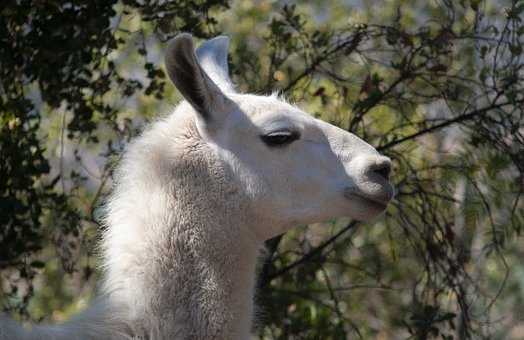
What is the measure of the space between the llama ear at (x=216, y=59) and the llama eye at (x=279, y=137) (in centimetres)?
66

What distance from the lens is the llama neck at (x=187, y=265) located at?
4.32 metres

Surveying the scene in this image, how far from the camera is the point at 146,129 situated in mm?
4980

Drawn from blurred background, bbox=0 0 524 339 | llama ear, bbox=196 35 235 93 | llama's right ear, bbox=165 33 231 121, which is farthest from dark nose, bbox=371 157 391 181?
blurred background, bbox=0 0 524 339

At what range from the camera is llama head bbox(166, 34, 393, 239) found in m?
4.66

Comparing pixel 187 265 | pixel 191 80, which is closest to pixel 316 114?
pixel 191 80

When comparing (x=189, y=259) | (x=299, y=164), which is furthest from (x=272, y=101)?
(x=189, y=259)

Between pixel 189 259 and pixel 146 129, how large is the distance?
79cm

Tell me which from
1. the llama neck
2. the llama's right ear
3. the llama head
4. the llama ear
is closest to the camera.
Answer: the llama neck

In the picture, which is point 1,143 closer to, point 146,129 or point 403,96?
point 146,129

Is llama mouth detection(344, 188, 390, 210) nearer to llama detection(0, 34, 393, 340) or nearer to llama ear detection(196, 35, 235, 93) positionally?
llama detection(0, 34, 393, 340)

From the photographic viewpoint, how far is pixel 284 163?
4719 millimetres

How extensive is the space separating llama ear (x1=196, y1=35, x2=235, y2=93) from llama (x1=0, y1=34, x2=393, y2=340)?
48 cm

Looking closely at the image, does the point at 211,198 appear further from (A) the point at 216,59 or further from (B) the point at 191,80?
(A) the point at 216,59

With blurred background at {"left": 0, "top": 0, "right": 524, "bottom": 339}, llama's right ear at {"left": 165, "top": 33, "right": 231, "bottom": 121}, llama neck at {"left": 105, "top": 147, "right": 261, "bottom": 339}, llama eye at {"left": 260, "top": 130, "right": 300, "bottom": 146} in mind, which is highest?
llama's right ear at {"left": 165, "top": 33, "right": 231, "bottom": 121}
